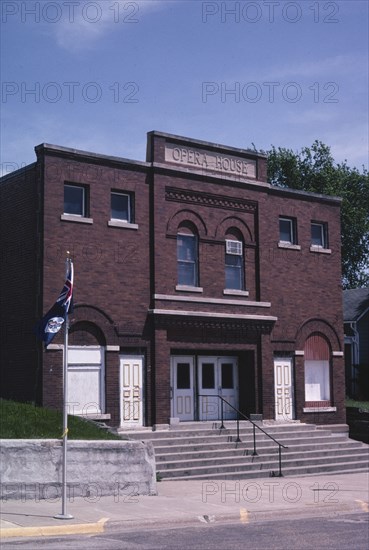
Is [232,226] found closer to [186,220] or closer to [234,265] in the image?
[234,265]

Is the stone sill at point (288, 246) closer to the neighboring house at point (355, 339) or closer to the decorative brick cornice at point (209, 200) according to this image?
the decorative brick cornice at point (209, 200)

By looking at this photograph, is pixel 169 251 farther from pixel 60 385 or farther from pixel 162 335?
pixel 60 385

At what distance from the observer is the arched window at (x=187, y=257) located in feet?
88.1

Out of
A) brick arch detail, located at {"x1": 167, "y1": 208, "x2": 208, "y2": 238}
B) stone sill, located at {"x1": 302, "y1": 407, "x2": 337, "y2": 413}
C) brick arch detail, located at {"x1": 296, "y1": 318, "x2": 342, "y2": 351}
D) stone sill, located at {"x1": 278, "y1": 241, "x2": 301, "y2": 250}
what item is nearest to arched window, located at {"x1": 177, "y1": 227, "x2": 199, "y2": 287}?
brick arch detail, located at {"x1": 167, "y1": 208, "x2": 208, "y2": 238}

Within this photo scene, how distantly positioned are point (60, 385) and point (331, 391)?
1104cm

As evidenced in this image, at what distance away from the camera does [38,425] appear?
19.2 meters

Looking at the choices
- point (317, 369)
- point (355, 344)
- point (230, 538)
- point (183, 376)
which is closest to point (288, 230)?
point (317, 369)

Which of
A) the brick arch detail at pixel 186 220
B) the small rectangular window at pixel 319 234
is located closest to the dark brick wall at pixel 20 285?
the brick arch detail at pixel 186 220

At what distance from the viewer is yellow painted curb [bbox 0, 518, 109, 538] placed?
13367 millimetres

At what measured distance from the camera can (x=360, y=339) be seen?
43.5 metres

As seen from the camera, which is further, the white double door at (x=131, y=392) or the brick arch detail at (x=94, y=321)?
the white double door at (x=131, y=392)

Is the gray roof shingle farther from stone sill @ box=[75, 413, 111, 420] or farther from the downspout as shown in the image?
stone sill @ box=[75, 413, 111, 420]

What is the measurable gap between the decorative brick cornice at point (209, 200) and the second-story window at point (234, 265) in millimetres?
1163

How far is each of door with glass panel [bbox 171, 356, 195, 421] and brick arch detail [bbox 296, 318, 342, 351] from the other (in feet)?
14.0
